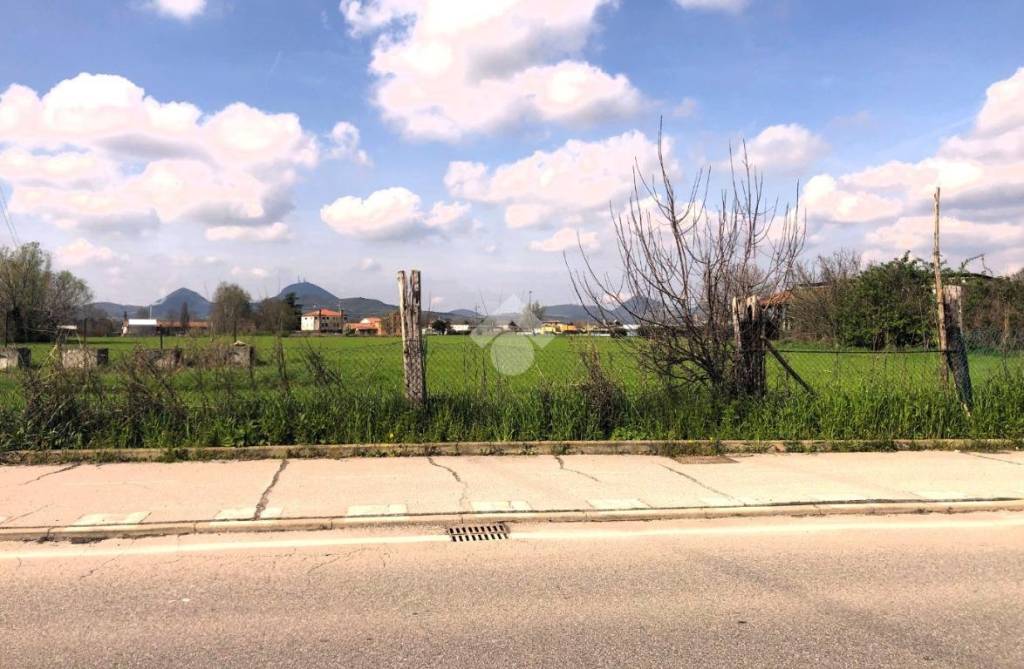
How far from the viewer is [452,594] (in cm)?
448

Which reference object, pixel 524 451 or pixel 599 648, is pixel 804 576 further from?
pixel 524 451

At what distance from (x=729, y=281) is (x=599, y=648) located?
721cm

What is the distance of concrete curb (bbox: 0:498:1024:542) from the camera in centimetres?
555

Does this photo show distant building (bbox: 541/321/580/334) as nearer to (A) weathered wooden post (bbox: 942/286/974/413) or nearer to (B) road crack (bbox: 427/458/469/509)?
(B) road crack (bbox: 427/458/469/509)

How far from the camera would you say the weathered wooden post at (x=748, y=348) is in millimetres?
9961

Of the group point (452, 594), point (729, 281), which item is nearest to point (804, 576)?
point (452, 594)

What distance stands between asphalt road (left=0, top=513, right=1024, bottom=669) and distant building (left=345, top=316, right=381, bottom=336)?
8.06 m

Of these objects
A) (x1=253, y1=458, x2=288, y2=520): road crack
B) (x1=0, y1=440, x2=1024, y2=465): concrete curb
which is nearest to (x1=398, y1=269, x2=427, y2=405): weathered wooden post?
(x1=0, y1=440, x2=1024, y2=465): concrete curb

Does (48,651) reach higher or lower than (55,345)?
lower

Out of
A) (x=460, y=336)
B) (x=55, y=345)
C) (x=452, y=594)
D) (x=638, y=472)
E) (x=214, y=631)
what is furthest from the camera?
(x=460, y=336)

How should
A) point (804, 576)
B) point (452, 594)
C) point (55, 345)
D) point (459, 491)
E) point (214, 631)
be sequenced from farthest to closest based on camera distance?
point (55, 345) → point (459, 491) → point (804, 576) → point (452, 594) → point (214, 631)

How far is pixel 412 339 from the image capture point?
9109mm

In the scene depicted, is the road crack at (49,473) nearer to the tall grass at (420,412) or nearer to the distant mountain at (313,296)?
the tall grass at (420,412)

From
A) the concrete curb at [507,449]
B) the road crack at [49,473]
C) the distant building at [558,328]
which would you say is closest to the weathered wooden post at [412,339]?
the concrete curb at [507,449]
